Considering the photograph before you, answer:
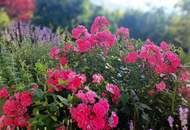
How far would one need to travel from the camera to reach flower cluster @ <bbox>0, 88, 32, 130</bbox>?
2627 mm

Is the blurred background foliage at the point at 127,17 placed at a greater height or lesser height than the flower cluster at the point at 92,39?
lesser

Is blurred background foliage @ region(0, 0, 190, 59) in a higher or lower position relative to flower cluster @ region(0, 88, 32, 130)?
lower

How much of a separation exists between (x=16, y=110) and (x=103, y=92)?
20.7 inches

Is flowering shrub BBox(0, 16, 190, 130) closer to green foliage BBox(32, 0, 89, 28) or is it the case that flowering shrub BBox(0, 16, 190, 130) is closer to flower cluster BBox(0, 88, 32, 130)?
flower cluster BBox(0, 88, 32, 130)

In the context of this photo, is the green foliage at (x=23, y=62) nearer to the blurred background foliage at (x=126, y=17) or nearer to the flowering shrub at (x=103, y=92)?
the flowering shrub at (x=103, y=92)

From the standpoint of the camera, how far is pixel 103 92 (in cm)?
287

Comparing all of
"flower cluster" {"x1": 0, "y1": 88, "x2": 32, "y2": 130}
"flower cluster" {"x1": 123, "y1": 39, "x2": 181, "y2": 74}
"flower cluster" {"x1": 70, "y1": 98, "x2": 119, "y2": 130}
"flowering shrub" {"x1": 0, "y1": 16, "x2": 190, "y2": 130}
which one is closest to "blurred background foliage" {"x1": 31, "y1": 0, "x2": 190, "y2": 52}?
"flowering shrub" {"x1": 0, "y1": 16, "x2": 190, "y2": 130}

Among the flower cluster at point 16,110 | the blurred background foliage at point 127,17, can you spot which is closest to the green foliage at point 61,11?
the blurred background foliage at point 127,17

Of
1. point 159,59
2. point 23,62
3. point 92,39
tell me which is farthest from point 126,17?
point 159,59

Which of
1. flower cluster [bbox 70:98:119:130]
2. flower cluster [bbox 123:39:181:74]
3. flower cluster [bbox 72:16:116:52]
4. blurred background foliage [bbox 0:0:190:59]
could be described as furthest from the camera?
Result: blurred background foliage [bbox 0:0:190:59]

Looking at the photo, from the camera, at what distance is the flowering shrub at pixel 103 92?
2.62 m

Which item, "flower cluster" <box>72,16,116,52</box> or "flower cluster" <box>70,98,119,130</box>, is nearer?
"flower cluster" <box>70,98,119,130</box>

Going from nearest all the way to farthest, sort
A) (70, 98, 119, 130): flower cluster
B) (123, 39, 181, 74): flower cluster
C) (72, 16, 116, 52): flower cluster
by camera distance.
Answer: (70, 98, 119, 130): flower cluster < (123, 39, 181, 74): flower cluster < (72, 16, 116, 52): flower cluster

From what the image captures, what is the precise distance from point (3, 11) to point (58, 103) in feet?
44.0
